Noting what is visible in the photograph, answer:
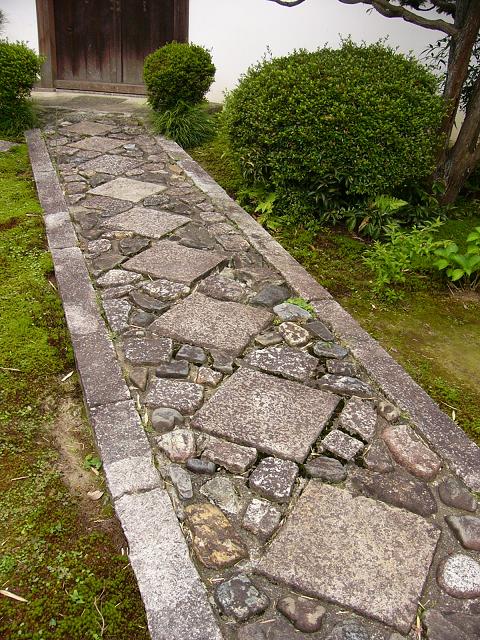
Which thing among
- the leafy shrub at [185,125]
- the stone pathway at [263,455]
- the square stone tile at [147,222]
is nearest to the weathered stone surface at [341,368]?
the stone pathway at [263,455]

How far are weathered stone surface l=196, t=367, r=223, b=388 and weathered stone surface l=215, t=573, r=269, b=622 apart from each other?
1057mm

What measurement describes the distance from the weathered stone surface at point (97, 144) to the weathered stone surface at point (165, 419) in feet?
14.6

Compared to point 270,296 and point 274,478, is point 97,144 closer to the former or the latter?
point 270,296

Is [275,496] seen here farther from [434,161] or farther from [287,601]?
[434,161]

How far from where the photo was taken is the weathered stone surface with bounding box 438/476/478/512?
2234mm

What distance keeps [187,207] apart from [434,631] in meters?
3.86

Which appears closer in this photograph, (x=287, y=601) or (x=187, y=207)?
(x=287, y=601)

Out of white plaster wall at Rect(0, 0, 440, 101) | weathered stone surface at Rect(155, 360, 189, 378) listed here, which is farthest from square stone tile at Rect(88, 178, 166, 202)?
white plaster wall at Rect(0, 0, 440, 101)

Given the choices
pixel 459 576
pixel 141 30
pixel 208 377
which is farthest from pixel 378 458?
pixel 141 30

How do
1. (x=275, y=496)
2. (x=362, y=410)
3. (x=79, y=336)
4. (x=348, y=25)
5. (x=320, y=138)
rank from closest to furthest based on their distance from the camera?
(x=275, y=496) < (x=362, y=410) < (x=79, y=336) < (x=320, y=138) < (x=348, y=25)

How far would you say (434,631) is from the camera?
179 cm

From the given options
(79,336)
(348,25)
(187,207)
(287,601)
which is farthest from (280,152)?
(287,601)

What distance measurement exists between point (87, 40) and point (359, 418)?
336 inches

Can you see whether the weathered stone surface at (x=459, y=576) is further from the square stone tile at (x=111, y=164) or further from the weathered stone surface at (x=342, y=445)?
the square stone tile at (x=111, y=164)
